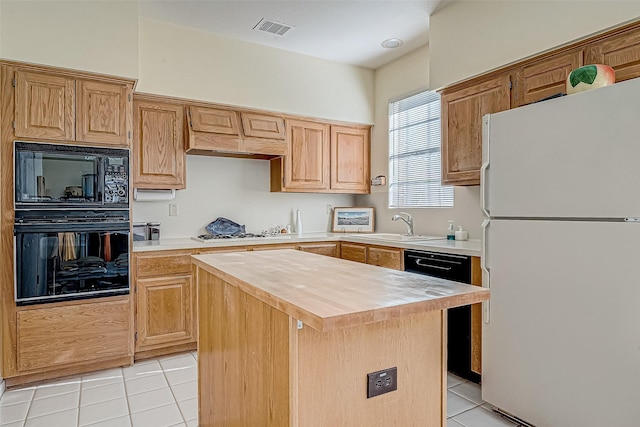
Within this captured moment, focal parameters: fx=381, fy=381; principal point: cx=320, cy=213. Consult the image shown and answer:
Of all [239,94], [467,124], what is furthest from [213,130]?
[467,124]

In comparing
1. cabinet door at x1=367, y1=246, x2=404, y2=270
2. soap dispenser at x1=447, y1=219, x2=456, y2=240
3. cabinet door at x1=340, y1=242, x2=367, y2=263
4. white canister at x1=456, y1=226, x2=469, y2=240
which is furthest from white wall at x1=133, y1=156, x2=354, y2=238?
white canister at x1=456, y1=226, x2=469, y2=240

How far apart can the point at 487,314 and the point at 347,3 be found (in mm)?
2554

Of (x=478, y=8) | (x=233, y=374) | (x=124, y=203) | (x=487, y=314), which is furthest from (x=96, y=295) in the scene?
(x=478, y=8)

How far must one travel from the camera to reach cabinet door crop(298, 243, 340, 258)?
376cm

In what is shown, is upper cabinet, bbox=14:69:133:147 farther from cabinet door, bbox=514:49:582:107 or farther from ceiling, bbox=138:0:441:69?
cabinet door, bbox=514:49:582:107

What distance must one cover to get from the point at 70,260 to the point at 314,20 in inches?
109

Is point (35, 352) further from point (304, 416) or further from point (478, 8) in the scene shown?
point (478, 8)

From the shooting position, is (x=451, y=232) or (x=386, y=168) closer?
(x=451, y=232)

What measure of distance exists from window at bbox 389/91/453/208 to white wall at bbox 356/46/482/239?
79 millimetres

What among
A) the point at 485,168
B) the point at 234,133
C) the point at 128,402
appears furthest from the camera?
the point at 234,133

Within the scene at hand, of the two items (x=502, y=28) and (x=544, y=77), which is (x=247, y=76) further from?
(x=544, y=77)

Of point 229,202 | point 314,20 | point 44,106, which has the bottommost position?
point 229,202

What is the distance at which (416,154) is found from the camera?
13.3ft

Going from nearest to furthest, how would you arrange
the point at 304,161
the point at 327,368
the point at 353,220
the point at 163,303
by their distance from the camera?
the point at 327,368
the point at 163,303
the point at 304,161
the point at 353,220
